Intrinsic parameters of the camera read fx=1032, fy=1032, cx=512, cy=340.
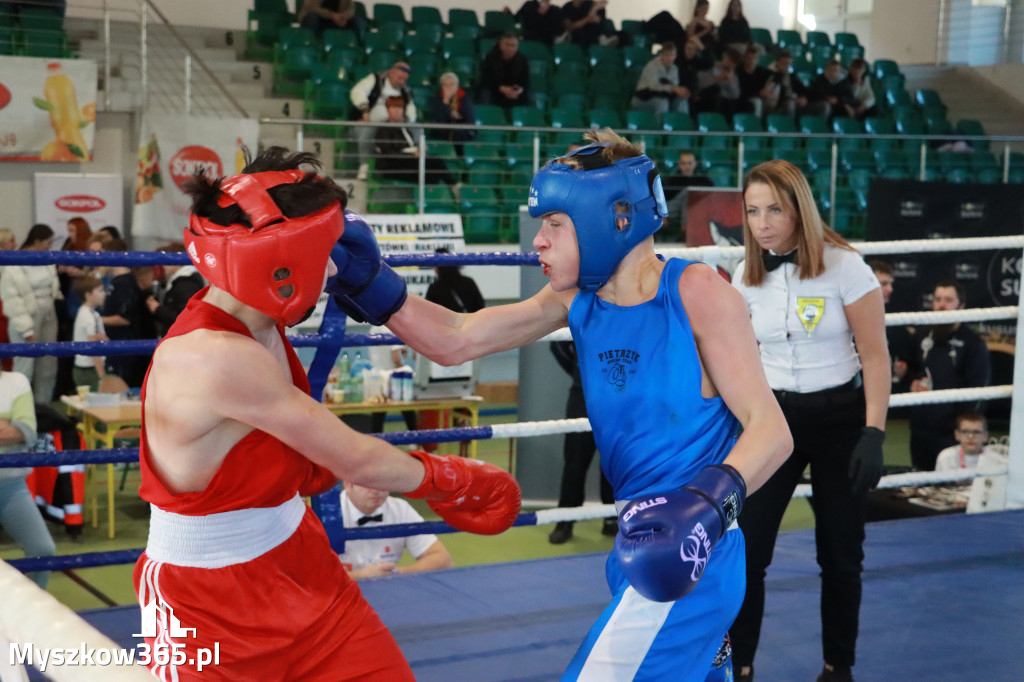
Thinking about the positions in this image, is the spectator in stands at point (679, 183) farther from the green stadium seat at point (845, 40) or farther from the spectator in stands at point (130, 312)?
the green stadium seat at point (845, 40)

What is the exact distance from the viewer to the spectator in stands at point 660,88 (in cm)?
1047

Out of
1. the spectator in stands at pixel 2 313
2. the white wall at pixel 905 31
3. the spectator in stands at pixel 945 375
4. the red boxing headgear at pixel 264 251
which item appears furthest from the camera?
the white wall at pixel 905 31

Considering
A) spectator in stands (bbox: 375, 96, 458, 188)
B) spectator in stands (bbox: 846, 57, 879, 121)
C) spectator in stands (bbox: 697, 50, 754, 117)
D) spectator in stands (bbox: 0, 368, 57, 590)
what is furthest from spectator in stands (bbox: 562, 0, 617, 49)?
spectator in stands (bbox: 0, 368, 57, 590)

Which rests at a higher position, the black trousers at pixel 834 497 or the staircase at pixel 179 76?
the staircase at pixel 179 76

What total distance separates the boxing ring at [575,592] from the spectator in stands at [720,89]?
7.55 m

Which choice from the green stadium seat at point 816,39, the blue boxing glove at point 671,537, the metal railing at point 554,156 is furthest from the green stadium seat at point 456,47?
the blue boxing glove at point 671,537

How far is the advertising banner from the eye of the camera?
8117 mm

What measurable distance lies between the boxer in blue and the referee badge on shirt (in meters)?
0.79

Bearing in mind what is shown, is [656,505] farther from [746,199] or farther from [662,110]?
[662,110]

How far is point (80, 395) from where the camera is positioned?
6.01 m

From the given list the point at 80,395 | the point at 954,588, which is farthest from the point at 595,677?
the point at 80,395

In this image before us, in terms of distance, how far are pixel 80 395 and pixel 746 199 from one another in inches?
184

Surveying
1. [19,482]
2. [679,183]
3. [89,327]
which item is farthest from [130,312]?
[679,183]

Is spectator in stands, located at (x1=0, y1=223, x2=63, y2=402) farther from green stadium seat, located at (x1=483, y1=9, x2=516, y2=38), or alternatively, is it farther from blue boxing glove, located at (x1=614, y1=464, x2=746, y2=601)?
blue boxing glove, located at (x1=614, y1=464, x2=746, y2=601)
